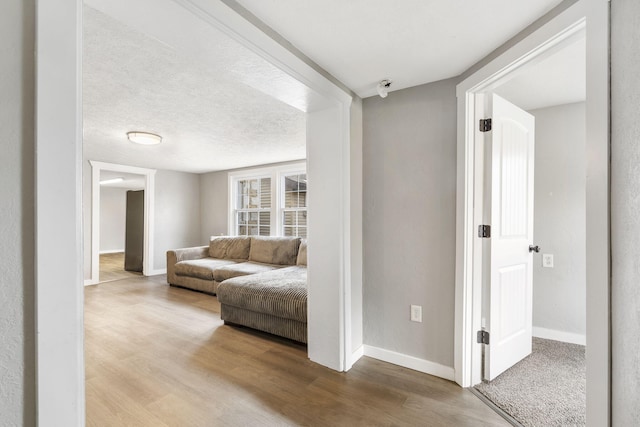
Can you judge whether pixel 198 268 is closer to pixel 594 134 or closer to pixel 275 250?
pixel 275 250

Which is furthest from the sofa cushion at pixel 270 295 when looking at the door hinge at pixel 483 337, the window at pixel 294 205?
the window at pixel 294 205

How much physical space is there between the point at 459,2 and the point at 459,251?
143cm

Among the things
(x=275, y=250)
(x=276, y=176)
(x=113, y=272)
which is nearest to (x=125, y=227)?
(x=113, y=272)

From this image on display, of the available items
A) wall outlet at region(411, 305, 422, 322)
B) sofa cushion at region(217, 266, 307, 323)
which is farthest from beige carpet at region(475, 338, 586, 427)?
sofa cushion at region(217, 266, 307, 323)

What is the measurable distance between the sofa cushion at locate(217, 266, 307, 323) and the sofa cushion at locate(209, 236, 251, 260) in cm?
195

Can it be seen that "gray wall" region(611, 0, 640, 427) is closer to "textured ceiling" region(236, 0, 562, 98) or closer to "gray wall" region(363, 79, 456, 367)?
"textured ceiling" region(236, 0, 562, 98)

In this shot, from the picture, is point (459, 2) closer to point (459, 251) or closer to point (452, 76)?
point (452, 76)

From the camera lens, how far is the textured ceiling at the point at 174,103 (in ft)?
5.24

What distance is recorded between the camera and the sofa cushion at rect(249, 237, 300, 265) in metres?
4.45

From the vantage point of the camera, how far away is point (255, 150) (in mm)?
4352

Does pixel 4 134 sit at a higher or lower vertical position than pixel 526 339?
A: higher

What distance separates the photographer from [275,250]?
Result: 4.57m

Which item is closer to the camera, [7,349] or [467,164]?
[7,349]

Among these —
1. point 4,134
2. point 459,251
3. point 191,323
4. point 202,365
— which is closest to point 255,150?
point 191,323
